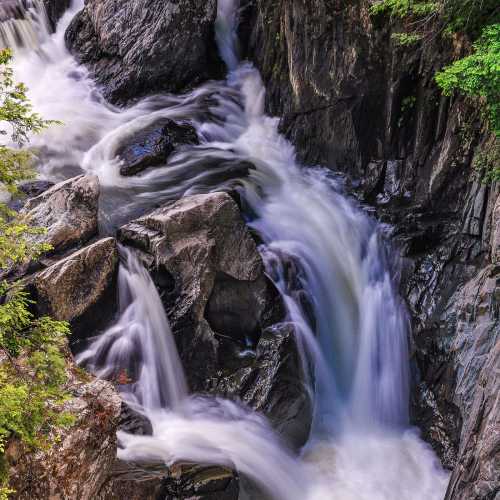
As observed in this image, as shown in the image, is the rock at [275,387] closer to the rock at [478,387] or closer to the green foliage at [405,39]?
the rock at [478,387]

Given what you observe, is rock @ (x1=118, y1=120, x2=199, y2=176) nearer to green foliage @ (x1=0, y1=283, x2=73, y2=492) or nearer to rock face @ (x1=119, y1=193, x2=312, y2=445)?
rock face @ (x1=119, y1=193, x2=312, y2=445)

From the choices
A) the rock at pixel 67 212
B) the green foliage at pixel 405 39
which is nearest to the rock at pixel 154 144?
the rock at pixel 67 212

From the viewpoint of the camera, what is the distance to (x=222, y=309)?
7.56 m

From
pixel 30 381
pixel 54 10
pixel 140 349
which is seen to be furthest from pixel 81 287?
pixel 54 10

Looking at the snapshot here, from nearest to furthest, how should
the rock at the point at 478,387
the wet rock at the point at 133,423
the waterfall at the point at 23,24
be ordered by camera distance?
the rock at the point at 478,387, the wet rock at the point at 133,423, the waterfall at the point at 23,24

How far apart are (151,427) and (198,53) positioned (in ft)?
34.8

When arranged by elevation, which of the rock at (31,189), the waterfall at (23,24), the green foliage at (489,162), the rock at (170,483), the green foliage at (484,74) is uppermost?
the waterfall at (23,24)

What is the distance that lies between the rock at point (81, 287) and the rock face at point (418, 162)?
4.62 meters

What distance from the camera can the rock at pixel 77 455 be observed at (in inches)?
157

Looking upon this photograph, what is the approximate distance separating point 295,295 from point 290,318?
1.48ft

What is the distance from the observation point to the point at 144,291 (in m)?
7.23

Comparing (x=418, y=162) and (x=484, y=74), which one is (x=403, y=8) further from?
(x=484, y=74)

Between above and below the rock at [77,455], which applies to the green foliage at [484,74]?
above

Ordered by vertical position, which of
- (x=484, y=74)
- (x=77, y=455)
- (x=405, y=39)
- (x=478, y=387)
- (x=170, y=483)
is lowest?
(x=170, y=483)
